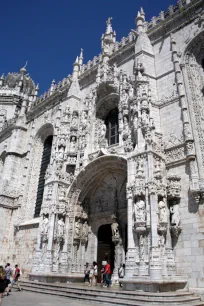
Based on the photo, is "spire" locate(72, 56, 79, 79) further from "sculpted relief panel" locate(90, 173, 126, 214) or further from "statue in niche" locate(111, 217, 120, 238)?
"statue in niche" locate(111, 217, 120, 238)

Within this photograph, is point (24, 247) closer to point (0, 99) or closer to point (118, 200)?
point (118, 200)

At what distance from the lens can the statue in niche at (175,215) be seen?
10.4 m

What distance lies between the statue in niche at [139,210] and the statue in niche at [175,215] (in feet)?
4.05

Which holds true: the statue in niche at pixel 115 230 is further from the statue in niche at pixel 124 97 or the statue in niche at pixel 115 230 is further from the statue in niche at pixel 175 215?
the statue in niche at pixel 124 97

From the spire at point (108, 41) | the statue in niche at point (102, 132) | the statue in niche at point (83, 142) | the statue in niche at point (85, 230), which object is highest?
the spire at point (108, 41)

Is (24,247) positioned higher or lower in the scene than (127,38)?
→ lower

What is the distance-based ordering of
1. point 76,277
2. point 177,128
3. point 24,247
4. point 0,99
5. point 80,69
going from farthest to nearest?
point 0,99
point 80,69
point 24,247
point 76,277
point 177,128

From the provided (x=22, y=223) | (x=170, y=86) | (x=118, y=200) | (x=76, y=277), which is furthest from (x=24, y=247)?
(x=170, y=86)

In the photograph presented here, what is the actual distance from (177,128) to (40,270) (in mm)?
9522

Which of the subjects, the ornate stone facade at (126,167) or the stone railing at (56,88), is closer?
the ornate stone facade at (126,167)

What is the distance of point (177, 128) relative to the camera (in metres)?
12.2

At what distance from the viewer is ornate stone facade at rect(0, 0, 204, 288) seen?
33.4 feet

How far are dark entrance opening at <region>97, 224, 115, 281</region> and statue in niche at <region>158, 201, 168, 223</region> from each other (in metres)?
4.94

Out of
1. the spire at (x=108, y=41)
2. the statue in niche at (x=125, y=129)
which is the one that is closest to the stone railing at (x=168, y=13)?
the spire at (x=108, y=41)
